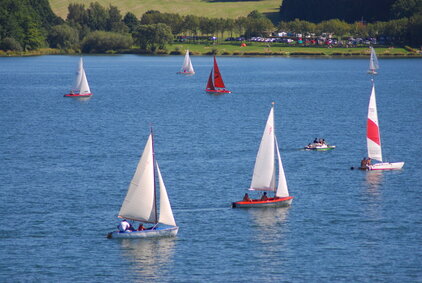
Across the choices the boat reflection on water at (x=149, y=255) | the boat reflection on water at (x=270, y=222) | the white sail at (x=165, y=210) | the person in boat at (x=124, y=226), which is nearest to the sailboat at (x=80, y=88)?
the boat reflection on water at (x=270, y=222)

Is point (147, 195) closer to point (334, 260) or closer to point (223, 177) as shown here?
point (334, 260)

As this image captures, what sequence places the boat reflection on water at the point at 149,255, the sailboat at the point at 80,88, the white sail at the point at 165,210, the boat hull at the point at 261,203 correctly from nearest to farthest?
the boat reflection on water at the point at 149,255, the white sail at the point at 165,210, the boat hull at the point at 261,203, the sailboat at the point at 80,88

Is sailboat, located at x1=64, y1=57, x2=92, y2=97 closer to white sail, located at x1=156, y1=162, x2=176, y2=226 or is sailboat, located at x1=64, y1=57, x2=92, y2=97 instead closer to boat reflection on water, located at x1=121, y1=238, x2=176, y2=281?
white sail, located at x1=156, y1=162, x2=176, y2=226

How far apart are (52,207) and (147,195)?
1378cm

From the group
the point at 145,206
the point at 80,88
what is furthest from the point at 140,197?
the point at 80,88

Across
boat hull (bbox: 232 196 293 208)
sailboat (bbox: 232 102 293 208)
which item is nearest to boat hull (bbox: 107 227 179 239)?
boat hull (bbox: 232 196 293 208)

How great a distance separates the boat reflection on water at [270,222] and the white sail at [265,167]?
8.88 ft

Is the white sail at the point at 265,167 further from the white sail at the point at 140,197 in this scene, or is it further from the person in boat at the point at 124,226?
the person in boat at the point at 124,226

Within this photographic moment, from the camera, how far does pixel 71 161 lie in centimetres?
10394

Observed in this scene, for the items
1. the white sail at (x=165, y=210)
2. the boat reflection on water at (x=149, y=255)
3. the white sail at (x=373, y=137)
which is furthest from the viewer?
the white sail at (x=373, y=137)

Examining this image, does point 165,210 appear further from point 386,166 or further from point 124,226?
point 386,166

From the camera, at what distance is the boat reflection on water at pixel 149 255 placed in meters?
62.6

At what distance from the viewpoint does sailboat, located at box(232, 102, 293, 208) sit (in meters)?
79.1

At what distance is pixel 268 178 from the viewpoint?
8056 centimetres
